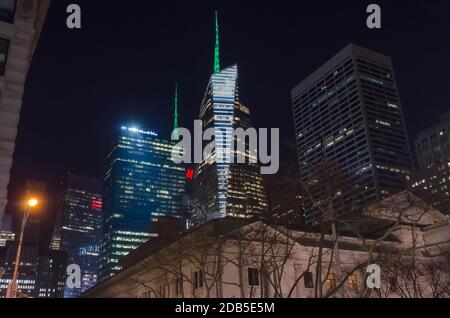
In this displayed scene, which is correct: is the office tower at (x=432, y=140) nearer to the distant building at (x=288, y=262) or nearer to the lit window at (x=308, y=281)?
the distant building at (x=288, y=262)

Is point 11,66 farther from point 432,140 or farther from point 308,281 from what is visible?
point 432,140

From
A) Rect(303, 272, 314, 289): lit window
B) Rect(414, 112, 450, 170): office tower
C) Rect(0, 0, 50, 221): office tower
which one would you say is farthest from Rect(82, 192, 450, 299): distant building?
Rect(414, 112, 450, 170): office tower

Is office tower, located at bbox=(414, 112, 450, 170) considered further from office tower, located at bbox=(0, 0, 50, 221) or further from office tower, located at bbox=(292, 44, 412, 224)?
office tower, located at bbox=(0, 0, 50, 221)

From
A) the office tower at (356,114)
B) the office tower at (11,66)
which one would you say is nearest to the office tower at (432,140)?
the office tower at (356,114)

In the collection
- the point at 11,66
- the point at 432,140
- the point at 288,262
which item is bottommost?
the point at 288,262

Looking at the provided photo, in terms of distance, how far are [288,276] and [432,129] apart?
155 metres

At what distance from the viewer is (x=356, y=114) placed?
160m

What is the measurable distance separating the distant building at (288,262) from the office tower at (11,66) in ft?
51.4

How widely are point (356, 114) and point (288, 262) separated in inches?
4935

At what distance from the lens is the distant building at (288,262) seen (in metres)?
37.7

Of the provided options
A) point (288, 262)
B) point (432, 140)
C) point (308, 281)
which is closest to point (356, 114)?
point (432, 140)

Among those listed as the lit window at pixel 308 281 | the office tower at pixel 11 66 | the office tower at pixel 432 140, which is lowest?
the lit window at pixel 308 281
